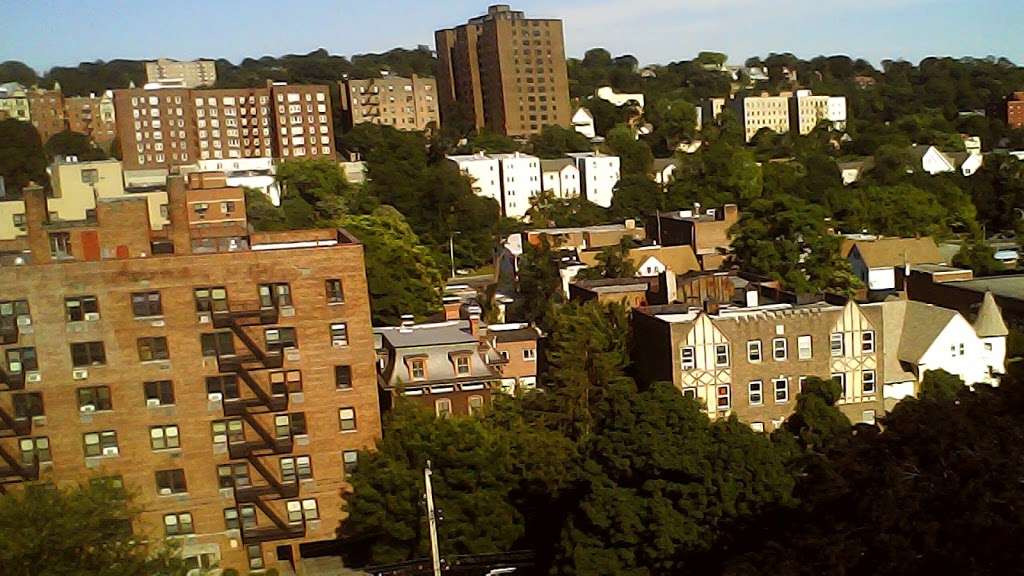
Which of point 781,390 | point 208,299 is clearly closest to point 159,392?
point 208,299

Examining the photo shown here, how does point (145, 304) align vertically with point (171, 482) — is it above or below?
above

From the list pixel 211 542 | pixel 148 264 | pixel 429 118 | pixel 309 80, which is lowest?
pixel 211 542

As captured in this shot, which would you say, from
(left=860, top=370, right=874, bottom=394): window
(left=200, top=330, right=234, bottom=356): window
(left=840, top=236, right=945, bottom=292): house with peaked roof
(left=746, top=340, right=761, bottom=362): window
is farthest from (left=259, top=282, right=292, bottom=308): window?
(left=840, top=236, right=945, bottom=292): house with peaked roof

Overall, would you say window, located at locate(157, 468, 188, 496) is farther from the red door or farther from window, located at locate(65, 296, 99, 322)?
the red door

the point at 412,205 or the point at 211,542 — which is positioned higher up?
the point at 412,205

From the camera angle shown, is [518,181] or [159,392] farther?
[518,181]

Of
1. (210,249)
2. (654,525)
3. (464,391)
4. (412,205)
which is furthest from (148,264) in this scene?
(412,205)

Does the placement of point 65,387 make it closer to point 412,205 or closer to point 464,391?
point 464,391

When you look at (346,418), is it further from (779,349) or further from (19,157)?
(19,157)
